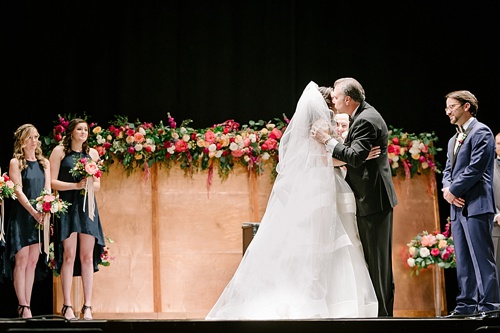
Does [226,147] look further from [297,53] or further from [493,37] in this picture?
[493,37]

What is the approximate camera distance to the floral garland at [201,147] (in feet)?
22.8

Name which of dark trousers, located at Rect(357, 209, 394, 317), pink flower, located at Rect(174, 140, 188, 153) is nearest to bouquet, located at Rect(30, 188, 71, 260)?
pink flower, located at Rect(174, 140, 188, 153)

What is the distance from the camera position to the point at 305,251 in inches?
183

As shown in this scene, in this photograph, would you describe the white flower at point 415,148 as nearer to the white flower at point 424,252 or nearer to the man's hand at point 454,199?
the white flower at point 424,252

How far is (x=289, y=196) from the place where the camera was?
481cm

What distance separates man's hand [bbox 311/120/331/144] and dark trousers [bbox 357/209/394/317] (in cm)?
61

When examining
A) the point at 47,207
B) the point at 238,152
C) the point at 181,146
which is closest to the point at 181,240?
the point at 181,146

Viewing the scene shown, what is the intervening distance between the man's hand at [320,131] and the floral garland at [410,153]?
2418 mm

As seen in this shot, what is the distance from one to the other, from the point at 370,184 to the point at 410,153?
2.55 metres

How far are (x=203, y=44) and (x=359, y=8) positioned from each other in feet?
6.01

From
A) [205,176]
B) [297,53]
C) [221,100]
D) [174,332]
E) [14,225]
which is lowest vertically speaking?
[174,332]

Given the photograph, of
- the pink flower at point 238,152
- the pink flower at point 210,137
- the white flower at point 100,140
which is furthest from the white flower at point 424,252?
the white flower at point 100,140

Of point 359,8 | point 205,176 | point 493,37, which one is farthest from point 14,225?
point 493,37

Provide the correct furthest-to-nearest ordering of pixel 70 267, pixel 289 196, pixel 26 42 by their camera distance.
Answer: pixel 26 42, pixel 70 267, pixel 289 196
